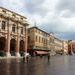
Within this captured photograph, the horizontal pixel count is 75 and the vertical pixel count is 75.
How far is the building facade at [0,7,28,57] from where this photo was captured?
66556mm

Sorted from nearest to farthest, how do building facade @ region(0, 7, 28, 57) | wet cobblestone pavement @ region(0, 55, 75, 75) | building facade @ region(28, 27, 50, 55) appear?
wet cobblestone pavement @ region(0, 55, 75, 75) → building facade @ region(0, 7, 28, 57) → building facade @ region(28, 27, 50, 55)

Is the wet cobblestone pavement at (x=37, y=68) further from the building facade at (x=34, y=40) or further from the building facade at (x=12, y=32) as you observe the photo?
the building facade at (x=34, y=40)

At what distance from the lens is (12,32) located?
2773 inches

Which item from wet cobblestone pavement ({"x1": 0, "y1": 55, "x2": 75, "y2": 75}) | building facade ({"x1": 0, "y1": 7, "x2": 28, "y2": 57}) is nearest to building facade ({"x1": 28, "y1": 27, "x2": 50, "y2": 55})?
building facade ({"x1": 0, "y1": 7, "x2": 28, "y2": 57})

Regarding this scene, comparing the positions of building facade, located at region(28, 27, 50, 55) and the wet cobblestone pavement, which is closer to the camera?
the wet cobblestone pavement

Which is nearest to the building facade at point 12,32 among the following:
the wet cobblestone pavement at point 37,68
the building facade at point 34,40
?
the building facade at point 34,40

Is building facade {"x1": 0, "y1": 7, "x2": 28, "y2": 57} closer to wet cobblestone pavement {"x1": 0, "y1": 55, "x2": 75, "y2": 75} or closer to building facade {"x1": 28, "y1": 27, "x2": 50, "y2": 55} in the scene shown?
building facade {"x1": 28, "y1": 27, "x2": 50, "y2": 55}

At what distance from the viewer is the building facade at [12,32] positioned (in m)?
66.6

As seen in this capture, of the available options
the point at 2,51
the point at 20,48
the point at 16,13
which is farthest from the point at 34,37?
the point at 2,51

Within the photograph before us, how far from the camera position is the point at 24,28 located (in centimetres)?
7756

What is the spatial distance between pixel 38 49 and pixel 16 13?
27279mm

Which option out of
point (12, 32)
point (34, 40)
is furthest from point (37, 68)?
point (34, 40)

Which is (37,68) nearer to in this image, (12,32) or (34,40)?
(12,32)

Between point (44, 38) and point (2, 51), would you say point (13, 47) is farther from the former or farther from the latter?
point (44, 38)
